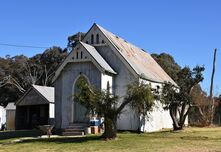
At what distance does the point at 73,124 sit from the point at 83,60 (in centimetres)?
525

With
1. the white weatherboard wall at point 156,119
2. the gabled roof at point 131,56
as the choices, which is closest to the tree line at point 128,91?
the white weatherboard wall at point 156,119

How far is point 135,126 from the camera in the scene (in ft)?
113

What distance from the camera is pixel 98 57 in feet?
113

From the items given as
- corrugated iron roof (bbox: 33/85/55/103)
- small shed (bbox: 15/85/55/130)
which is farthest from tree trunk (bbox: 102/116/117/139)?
corrugated iron roof (bbox: 33/85/55/103)

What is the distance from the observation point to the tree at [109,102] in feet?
86.8

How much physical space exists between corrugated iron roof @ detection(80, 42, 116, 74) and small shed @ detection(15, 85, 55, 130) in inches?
643

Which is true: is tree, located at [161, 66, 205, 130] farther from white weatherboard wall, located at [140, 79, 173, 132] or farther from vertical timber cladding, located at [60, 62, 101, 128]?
vertical timber cladding, located at [60, 62, 101, 128]

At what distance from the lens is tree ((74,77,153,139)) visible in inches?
1041

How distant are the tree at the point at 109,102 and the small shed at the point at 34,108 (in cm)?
2278

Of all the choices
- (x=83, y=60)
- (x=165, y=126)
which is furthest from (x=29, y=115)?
(x=83, y=60)

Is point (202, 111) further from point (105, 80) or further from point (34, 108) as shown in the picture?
point (105, 80)

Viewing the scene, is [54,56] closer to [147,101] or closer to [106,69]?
[106,69]

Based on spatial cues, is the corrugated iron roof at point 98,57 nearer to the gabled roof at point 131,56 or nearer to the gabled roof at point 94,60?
the gabled roof at point 94,60

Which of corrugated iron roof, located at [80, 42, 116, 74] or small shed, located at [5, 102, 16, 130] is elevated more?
corrugated iron roof, located at [80, 42, 116, 74]
